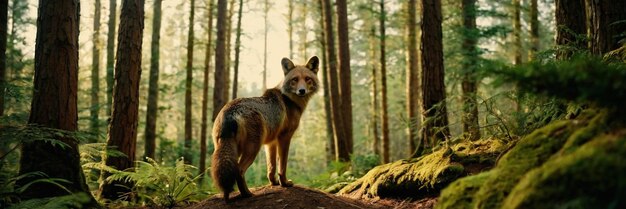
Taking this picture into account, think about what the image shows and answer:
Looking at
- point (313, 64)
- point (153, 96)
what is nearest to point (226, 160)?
point (313, 64)

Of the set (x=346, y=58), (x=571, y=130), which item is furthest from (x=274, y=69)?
(x=571, y=130)

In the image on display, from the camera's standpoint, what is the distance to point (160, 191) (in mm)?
7629

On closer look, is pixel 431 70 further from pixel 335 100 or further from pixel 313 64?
pixel 335 100

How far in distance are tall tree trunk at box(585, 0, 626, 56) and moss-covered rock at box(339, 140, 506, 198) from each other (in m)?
1.97

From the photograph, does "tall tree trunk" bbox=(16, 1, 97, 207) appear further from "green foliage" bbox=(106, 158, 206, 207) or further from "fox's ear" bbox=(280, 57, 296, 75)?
"fox's ear" bbox=(280, 57, 296, 75)

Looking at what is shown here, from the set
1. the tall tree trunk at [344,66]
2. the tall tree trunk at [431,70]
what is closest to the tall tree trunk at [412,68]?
the tall tree trunk at [344,66]

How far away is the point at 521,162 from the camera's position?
3.27m

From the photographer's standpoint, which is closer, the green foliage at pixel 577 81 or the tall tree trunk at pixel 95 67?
the green foliage at pixel 577 81

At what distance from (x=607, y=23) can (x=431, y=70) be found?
3612mm

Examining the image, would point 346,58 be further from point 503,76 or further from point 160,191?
point 503,76

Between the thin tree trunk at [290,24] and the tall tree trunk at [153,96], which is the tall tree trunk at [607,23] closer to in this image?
the tall tree trunk at [153,96]

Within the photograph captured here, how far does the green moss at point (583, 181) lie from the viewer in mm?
2115

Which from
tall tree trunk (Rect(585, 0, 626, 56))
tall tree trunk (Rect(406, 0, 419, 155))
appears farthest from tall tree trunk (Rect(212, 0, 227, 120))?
tall tree trunk (Rect(585, 0, 626, 56))

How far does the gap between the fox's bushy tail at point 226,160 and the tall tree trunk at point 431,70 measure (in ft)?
14.7
